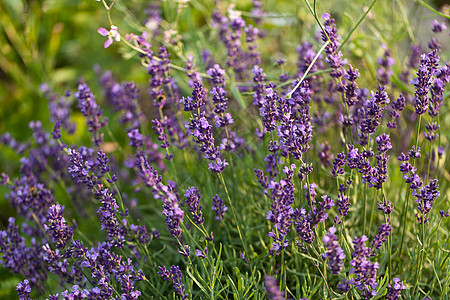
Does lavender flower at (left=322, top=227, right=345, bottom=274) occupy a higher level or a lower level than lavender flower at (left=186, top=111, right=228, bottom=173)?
lower

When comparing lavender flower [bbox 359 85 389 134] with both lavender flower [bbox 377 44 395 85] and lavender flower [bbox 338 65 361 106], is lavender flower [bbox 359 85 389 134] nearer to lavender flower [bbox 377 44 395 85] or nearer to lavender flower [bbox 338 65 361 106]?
lavender flower [bbox 338 65 361 106]

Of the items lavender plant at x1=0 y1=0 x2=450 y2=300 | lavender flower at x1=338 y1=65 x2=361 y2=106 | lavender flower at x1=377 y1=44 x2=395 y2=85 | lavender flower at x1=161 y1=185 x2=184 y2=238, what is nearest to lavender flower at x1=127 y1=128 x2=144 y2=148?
lavender plant at x1=0 y1=0 x2=450 y2=300

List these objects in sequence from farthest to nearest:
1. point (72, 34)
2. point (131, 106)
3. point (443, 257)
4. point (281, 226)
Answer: point (72, 34) → point (131, 106) → point (443, 257) → point (281, 226)

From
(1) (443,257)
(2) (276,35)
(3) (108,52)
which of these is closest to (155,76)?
(1) (443,257)

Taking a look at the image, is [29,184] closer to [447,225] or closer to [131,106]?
[131,106]

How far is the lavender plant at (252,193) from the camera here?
1.42 metres

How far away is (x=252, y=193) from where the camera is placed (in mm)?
2076

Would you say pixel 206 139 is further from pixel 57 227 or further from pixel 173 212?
pixel 57 227

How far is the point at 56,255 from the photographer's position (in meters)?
1.59

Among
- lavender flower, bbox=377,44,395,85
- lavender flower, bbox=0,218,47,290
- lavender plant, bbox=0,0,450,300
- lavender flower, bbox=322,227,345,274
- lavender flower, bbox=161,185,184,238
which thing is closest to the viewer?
lavender flower, bbox=322,227,345,274

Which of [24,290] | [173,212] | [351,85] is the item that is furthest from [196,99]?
[24,290]

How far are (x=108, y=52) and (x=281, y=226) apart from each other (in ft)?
11.5

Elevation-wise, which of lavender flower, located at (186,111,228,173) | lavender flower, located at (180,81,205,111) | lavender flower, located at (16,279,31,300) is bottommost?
lavender flower, located at (16,279,31,300)

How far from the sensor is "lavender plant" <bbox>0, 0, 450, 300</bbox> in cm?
142
